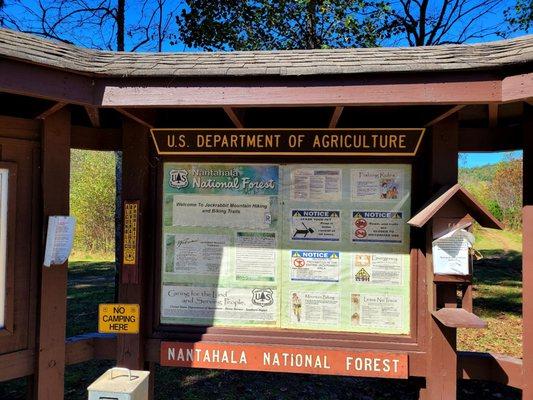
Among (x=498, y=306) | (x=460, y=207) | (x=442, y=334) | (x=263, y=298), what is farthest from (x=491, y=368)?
(x=498, y=306)

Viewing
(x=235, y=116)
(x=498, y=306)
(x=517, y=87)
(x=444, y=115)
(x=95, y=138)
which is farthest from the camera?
(x=498, y=306)

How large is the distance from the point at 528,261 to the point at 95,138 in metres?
3.66

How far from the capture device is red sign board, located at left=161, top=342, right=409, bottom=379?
314 centimetres

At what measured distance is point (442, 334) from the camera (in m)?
3.13

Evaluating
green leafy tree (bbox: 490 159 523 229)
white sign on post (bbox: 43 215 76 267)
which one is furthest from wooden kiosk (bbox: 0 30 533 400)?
green leafy tree (bbox: 490 159 523 229)

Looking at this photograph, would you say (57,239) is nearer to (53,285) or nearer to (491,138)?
(53,285)

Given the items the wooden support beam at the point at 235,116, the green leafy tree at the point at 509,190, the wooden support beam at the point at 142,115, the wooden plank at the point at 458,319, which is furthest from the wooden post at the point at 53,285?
the green leafy tree at the point at 509,190

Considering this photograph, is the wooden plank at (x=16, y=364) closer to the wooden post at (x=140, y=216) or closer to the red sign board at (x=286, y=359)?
the wooden post at (x=140, y=216)

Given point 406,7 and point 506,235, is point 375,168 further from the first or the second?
point 506,235

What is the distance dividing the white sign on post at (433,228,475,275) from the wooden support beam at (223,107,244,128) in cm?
176

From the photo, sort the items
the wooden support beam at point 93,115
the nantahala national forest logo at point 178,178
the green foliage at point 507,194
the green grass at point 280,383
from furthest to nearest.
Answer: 1. the green foliage at point 507,194
2. the green grass at point 280,383
3. the nantahala national forest logo at point 178,178
4. the wooden support beam at point 93,115

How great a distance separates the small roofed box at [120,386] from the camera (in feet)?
8.39

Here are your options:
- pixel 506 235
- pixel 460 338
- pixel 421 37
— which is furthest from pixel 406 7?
pixel 506 235

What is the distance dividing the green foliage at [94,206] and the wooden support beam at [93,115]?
15.2 m
